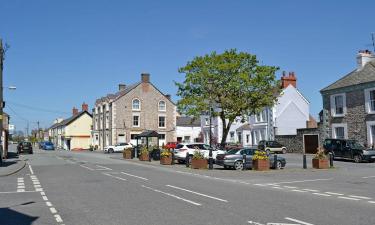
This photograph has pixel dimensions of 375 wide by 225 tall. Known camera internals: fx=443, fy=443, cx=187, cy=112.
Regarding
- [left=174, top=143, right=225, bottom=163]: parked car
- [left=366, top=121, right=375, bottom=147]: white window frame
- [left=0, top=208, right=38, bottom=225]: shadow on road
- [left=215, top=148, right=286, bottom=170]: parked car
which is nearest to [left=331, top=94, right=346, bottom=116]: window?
[left=366, top=121, right=375, bottom=147]: white window frame

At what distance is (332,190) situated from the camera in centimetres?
1588

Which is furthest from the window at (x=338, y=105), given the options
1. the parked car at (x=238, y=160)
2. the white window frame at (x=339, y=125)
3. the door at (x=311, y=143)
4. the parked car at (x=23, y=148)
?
the parked car at (x=23, y=148)

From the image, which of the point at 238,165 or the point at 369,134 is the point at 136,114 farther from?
the point at 238,165

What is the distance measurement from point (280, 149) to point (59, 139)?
73.6 meters

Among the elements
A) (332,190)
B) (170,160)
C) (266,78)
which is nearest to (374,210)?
(332,190)

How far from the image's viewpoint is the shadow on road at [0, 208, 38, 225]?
33.0ft

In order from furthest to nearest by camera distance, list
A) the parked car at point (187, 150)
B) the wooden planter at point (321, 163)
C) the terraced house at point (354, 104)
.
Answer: the terraced house at point (354, 104), the parked car at point (187, 150), the wooden planter at point (321, 163)

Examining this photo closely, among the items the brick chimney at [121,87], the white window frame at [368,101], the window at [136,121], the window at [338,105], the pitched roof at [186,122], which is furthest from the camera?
the pitched roof at [186,122]

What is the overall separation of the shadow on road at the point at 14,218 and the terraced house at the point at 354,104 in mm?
33883

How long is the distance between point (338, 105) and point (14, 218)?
124 feet

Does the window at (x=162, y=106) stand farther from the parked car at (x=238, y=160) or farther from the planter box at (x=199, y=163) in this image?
the parked car at (x=238, y=160)

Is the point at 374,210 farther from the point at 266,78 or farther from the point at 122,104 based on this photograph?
the point at 122,104

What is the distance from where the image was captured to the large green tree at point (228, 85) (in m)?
40.7

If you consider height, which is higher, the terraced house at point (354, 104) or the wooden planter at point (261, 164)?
the terraced house at point (354, 104)
